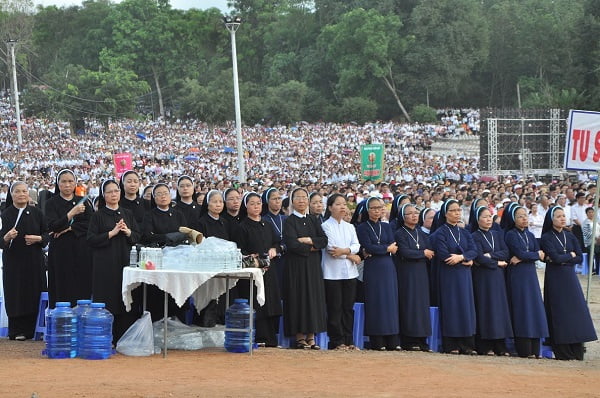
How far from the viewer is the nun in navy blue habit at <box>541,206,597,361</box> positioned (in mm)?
A: 12188

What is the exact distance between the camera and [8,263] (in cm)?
1173

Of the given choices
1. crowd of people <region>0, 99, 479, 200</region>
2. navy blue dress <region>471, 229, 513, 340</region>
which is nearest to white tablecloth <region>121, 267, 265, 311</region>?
Answer: navy blue dress <region>471, 229, 513, 340</region>

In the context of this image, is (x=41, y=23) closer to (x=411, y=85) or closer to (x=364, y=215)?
(x=411, y=85)

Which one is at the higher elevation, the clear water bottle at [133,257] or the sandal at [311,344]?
the clear water bottle at [133,257]

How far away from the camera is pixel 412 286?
38.9 ft

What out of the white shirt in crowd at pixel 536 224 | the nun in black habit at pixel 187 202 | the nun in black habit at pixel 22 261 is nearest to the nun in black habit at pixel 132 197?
the nun in black habit at pixel 187 202

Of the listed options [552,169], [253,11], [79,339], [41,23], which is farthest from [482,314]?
[41,23]

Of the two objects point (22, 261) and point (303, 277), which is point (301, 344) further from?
point (22, 261)

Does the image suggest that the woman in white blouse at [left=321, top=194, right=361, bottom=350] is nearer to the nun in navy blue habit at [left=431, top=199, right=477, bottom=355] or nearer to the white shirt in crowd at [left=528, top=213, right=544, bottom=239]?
the nun in navy blue habit at [left=431, top=199, right=477, bottom=355]

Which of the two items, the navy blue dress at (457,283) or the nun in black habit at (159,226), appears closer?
the nun in black habit at (159,226)

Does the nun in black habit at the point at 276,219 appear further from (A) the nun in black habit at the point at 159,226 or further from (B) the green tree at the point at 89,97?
(B) the green tree at the point at 89,97

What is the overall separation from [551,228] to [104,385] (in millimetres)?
5839

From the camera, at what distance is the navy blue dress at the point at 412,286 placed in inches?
465

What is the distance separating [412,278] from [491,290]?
2.95ft
